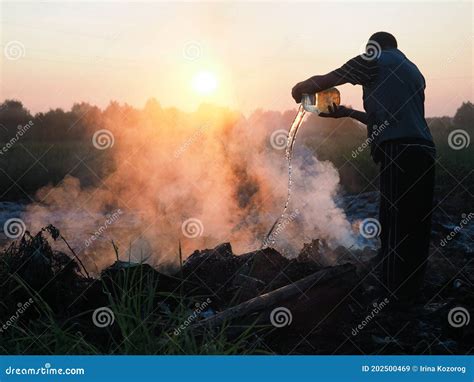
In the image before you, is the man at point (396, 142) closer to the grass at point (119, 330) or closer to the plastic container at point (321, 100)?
the plastic container at point (321, 100)

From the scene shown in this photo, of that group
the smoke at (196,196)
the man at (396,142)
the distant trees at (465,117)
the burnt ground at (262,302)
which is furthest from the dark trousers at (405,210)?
the distant trees at (465,117)

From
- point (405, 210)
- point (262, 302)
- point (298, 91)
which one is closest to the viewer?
point (262, 302)

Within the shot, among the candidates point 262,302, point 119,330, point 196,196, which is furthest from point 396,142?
point 196,196

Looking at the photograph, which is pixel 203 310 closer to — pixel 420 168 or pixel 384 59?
pixel 420 168

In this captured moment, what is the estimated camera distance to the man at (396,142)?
6141 millimetres

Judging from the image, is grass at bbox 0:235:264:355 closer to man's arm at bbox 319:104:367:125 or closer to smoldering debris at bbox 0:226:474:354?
smoldering debris at bbox 0:226:474:354

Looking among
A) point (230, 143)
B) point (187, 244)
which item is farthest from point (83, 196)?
point (187, 244)

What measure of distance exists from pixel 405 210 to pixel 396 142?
0.60 meters

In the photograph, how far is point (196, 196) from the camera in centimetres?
1128

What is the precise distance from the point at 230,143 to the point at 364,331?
19.8 feet

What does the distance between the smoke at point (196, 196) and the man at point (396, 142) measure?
250cm

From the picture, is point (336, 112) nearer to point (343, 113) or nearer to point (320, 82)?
point (343, 113)

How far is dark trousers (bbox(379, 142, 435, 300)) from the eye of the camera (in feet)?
20.5

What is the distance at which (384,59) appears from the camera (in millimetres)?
6215
